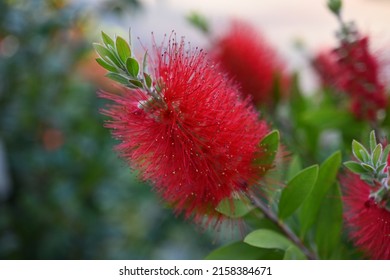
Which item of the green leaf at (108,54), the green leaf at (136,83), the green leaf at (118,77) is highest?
the green leaf at (108,54)

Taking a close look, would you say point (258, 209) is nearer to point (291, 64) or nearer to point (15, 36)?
point (291, 64)

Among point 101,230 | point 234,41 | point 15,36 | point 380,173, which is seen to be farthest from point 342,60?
point 101,230

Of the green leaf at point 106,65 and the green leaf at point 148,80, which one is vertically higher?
the green leaf at point 106,65

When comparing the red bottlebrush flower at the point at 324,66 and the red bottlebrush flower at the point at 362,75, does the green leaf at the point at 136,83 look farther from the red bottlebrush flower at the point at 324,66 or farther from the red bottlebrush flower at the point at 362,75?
the red bottlebrush flower at the point at 324,66

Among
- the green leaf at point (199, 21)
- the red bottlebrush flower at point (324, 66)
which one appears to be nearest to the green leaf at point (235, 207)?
the green leaf at point (199, 21)

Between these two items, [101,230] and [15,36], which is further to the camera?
[101,230]

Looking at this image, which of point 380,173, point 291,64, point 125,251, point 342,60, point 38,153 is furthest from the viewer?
point 125,251
